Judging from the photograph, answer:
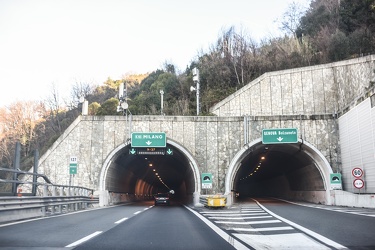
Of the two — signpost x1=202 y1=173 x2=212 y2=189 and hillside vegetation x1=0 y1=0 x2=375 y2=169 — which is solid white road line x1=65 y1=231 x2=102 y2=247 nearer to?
signpost x1=202 y1=173 x2=212 y2=189

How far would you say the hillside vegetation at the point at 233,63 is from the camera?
4075 cm

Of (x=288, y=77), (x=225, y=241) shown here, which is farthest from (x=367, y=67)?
(x=225, y=241)

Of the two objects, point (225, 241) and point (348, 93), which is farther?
point (348, 93)

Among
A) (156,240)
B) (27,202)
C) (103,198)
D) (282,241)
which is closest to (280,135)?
(103,198)

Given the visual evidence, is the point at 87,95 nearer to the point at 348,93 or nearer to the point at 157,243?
the point at 348,93

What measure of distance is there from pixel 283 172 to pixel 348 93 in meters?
12.1

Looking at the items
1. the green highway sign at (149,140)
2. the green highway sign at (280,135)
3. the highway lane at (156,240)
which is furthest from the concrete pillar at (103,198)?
the highway lane at (156,240)

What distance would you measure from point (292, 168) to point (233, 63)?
1672 cm

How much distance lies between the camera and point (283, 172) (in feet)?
134

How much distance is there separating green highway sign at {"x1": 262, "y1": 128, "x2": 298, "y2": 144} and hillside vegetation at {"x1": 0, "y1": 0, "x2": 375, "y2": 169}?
12779 millimetres

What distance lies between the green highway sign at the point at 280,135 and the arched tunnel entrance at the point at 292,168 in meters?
0.90

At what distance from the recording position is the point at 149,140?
1056 inches

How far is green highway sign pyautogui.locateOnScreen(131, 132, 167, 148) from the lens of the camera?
26.7 meters

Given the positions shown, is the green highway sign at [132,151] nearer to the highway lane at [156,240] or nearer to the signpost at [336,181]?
the signpost at [336,181]
